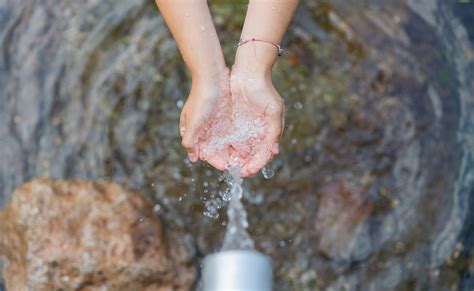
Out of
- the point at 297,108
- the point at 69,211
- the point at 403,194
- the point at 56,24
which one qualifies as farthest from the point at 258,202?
the point at 56,24

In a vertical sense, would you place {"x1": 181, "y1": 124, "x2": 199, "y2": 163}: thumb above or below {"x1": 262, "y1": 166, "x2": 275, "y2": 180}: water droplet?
above

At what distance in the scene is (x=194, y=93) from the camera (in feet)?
7.33

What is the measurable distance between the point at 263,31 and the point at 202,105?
340 mm

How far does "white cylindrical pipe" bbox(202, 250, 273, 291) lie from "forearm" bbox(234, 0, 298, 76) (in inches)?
41.1

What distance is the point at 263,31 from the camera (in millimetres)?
2188

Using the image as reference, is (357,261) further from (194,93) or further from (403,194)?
(194,93)

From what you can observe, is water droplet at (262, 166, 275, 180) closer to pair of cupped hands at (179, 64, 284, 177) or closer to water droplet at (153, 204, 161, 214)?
water droplet at (153, 204, 161, 214)

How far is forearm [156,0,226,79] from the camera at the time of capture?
215 centimetres

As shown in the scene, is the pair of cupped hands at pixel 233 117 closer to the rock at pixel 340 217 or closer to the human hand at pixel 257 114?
the human hand at pixel 257 114

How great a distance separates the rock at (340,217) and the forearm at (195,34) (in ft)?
4.13

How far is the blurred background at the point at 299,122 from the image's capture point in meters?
3.09

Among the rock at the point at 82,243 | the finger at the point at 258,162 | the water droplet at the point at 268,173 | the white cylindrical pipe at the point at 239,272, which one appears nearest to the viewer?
the white cylindrical pipe at the point at 239,272

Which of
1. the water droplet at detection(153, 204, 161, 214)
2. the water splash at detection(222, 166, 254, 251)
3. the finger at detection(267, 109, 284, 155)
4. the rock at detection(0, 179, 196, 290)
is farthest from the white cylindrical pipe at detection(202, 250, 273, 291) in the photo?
the water droplet at detection(153, 204, 161, 214)

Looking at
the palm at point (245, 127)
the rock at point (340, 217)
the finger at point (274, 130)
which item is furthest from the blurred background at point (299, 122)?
the finger at point (274, 130)
